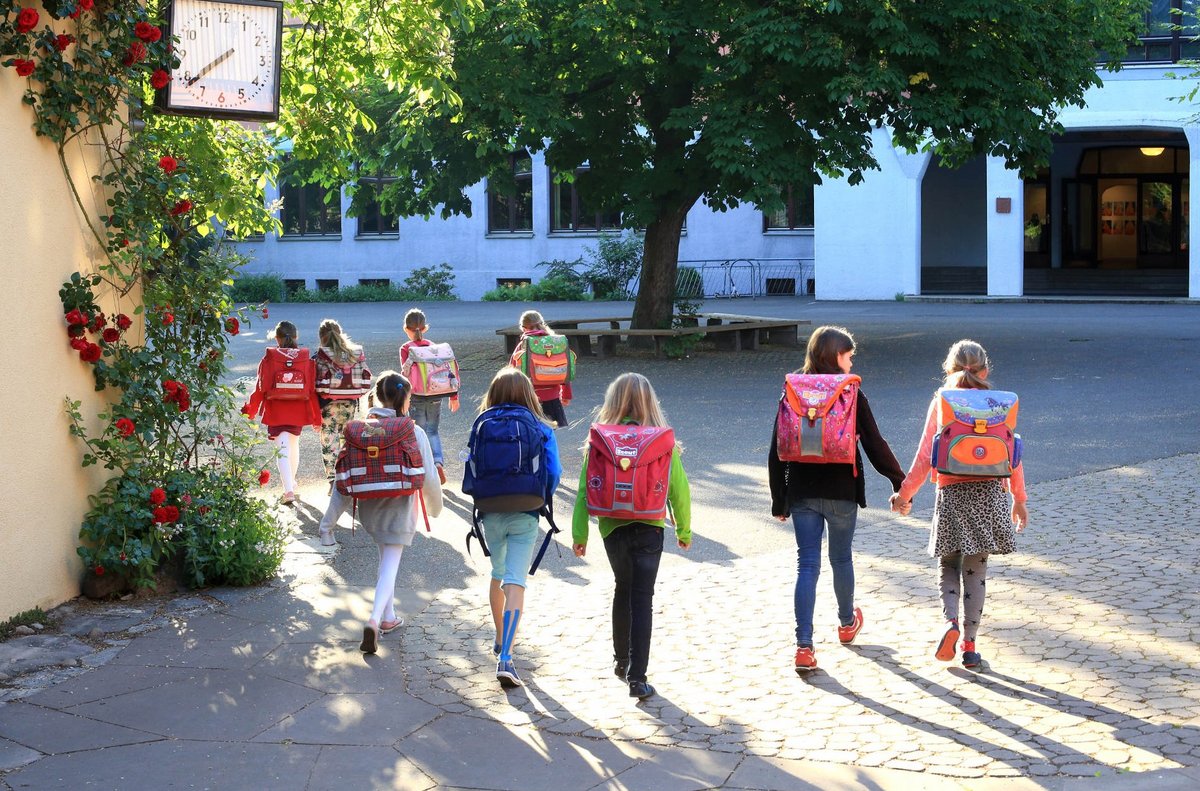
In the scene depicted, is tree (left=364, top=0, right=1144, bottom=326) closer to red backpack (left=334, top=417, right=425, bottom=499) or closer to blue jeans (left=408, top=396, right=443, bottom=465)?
blue jeans (left=408, top=396, right=443, bottom=465)

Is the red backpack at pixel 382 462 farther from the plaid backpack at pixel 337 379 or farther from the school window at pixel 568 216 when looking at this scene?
the school window at pixel 568 216

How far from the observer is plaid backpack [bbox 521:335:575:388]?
454 inches

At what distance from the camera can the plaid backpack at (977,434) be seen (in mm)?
6168

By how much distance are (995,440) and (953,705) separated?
1.17 m

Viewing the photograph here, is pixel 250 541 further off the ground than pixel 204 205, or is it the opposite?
pixel 204 205

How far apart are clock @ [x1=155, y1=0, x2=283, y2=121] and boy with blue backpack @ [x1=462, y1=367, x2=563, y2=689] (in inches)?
121

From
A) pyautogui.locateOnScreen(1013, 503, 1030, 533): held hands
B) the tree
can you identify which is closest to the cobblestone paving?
pyautogui.locateOnScreen(1013, 503, 1030, 533): held hands

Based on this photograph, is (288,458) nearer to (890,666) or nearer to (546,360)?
(546,360)

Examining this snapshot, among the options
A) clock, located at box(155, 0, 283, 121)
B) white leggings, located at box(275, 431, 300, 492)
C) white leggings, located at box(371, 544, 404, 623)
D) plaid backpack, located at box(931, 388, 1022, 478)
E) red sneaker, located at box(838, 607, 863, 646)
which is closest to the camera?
plaid backpack, located at box(931, 388, 1022, 478)

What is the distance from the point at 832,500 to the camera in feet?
21.1

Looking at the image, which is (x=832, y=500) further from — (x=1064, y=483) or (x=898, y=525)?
(x=1064, y=483)

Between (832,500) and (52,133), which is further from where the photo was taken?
(52,133)

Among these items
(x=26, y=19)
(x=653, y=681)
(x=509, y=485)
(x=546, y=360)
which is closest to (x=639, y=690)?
(x=653, y=681)

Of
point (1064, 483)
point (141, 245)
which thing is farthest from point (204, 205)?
point (1064, 483)
